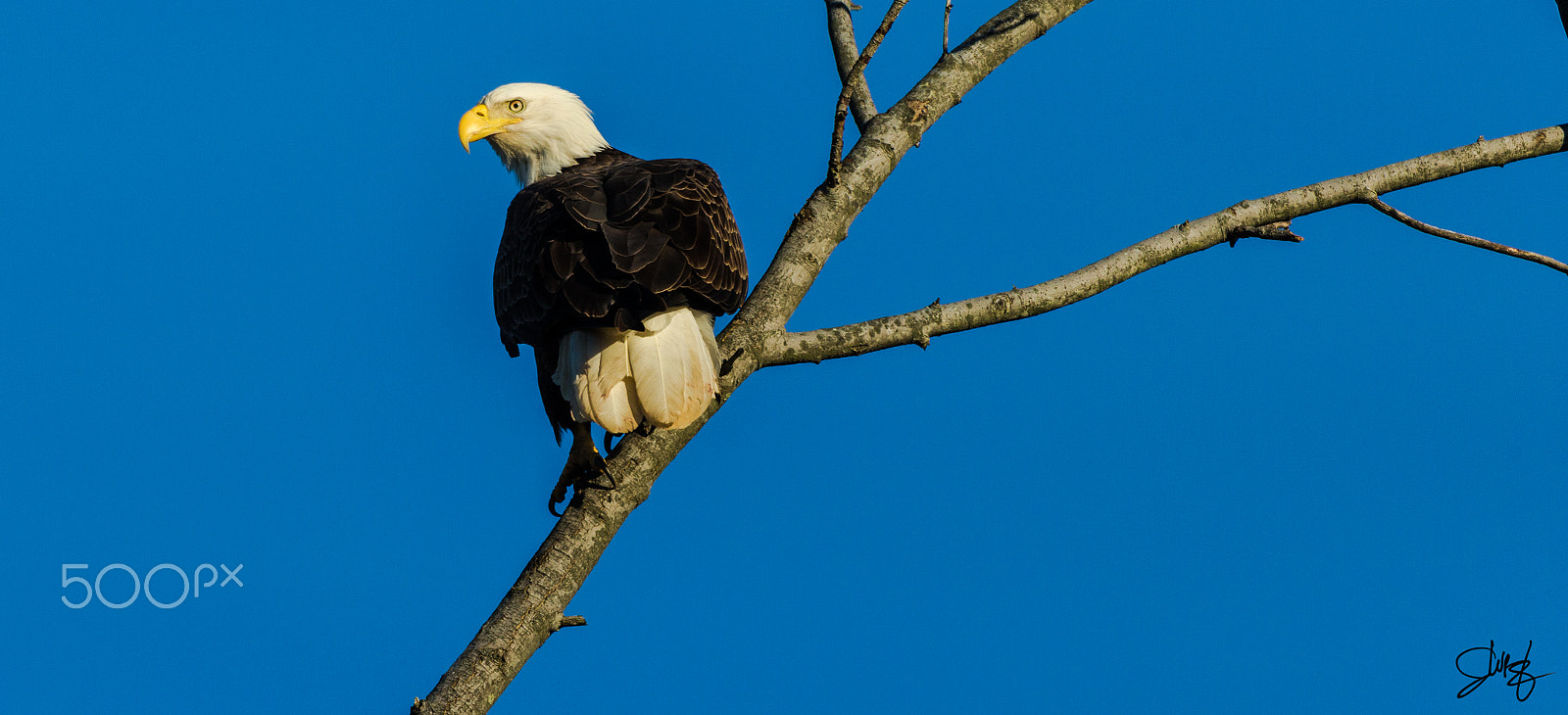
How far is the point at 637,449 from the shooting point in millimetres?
3961

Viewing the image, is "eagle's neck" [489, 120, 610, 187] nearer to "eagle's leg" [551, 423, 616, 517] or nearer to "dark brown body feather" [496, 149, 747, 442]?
"dark brown body feather" [496, 149, 747, 442]

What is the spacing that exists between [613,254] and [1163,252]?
2148 millimetres

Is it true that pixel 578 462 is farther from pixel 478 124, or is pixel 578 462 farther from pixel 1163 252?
pixel 1163 252

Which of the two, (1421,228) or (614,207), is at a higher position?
(1421,228)

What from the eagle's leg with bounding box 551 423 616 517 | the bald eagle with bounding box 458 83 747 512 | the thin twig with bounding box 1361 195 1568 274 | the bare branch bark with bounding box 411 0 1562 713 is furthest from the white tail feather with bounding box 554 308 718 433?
the thin twig with bounding box 1361 195 1568 274

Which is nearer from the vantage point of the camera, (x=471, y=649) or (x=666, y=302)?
(x=471, y=649)

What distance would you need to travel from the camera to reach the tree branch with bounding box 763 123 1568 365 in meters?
4.18

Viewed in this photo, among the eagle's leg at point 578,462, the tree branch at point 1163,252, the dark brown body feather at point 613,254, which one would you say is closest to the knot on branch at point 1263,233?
the tree branch at point 1163,252

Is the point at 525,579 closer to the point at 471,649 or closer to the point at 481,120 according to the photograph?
the point at 471,649

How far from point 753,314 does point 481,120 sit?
232cm

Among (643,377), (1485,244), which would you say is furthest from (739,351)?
(1485,244)

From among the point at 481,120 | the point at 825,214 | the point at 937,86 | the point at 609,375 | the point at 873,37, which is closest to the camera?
the point at 609,375

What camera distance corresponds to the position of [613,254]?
383 centimetres

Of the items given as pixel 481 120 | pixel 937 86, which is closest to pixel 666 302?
pixel 937 86
